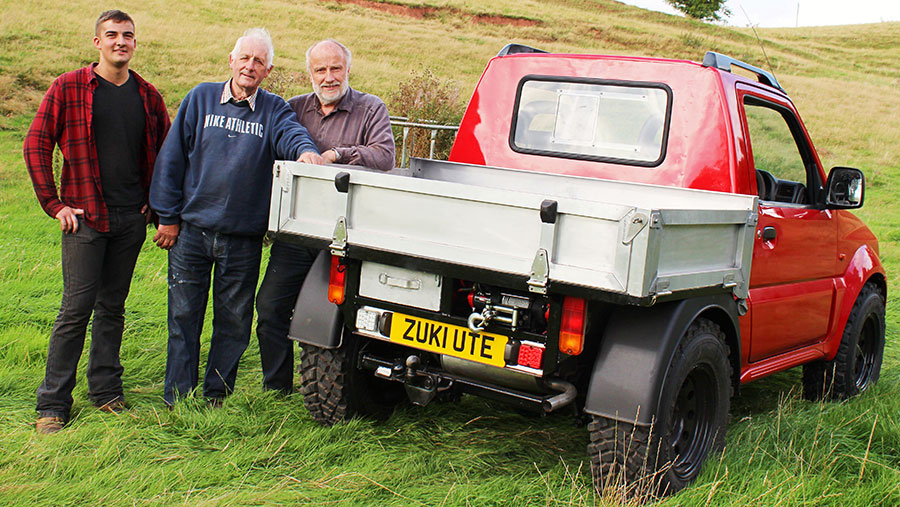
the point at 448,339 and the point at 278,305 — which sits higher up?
the point at 448,339

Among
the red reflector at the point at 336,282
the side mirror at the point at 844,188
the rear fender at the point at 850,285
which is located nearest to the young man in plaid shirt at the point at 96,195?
the red reflector at the point at 336,282

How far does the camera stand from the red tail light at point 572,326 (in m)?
3.26

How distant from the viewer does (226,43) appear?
87.9 ft

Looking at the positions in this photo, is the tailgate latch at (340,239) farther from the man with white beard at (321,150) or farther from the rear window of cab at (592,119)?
the rear window of cab at (592,119)

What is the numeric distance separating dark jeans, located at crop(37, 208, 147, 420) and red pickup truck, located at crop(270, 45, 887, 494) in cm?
117

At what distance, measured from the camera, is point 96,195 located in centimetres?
435

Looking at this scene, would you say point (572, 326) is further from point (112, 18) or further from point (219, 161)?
point (112, 18)

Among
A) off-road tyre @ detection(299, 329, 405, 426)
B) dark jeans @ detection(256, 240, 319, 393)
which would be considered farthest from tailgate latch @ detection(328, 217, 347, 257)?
dark jeans @ detection(256, 240, 319, 393)

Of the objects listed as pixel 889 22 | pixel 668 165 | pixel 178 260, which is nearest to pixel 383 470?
pixel 178 260

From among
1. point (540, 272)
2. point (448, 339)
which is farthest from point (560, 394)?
point (540, 272)

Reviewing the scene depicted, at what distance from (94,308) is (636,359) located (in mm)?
2937

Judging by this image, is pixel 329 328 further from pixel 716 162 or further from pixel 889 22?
pixel 889 22

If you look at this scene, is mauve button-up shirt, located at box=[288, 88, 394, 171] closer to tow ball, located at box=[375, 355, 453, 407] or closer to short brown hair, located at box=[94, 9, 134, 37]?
short brown hair, located at box=[94, 9, 134, 37]

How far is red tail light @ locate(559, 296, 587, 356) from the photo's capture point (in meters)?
3.26
